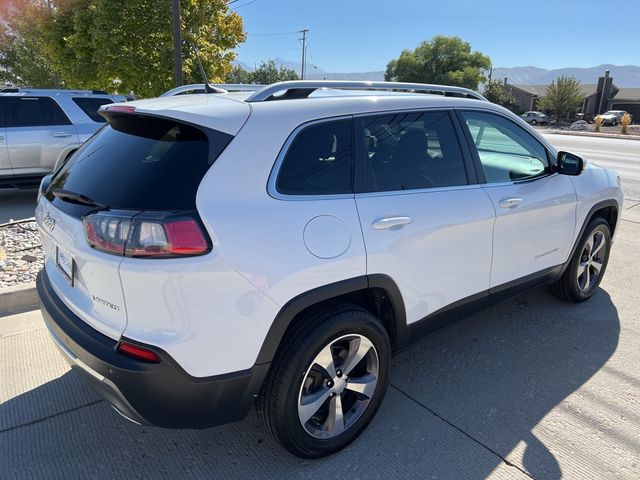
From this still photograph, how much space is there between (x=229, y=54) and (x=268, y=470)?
608 inches

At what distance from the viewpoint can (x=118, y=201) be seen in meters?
2.04

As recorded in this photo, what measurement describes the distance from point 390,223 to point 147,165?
1177mm

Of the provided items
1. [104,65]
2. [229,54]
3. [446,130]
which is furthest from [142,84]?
[446,130]

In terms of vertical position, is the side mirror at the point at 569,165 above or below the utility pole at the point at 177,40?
below

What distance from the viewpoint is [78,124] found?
8.12 metres

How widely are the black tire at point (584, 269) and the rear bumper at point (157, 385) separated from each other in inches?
119

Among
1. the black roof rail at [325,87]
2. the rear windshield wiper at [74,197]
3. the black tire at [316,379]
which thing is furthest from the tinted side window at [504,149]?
the rear windshield wiper at [74,197]

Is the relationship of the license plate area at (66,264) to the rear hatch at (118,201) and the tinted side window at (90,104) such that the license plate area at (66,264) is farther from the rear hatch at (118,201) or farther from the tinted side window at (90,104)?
the tinted side window at (90,104)

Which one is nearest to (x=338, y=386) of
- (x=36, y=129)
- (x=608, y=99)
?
(x=36, y=129)

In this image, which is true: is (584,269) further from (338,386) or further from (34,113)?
(34,113)

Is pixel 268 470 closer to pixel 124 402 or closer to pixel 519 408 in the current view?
pixel 124 402

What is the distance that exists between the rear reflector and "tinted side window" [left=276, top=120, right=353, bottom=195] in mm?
867

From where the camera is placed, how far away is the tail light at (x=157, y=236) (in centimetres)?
190

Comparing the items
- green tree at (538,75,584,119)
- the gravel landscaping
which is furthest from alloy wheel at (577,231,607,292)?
green tree at (538,75,584,119)
